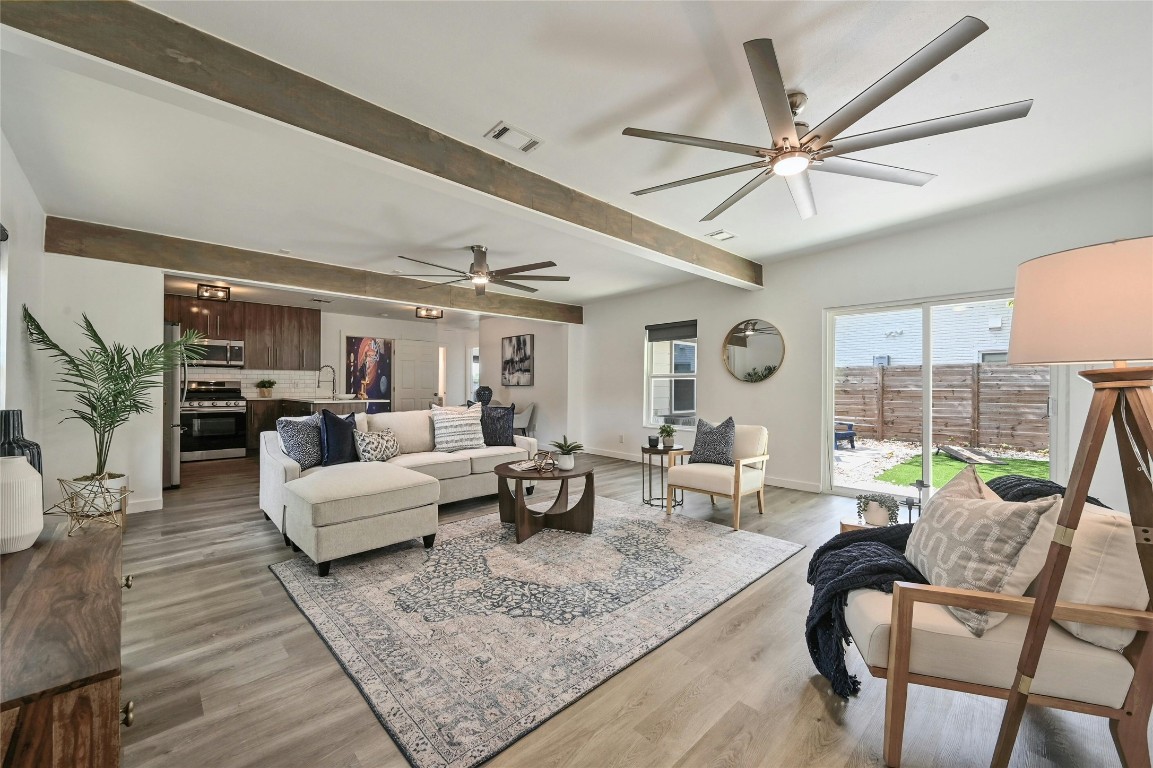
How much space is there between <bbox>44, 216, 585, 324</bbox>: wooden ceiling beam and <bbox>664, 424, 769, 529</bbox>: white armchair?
3933 mm

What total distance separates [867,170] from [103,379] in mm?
5379

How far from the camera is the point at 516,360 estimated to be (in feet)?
28.9

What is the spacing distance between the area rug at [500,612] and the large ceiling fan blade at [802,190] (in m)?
2.28

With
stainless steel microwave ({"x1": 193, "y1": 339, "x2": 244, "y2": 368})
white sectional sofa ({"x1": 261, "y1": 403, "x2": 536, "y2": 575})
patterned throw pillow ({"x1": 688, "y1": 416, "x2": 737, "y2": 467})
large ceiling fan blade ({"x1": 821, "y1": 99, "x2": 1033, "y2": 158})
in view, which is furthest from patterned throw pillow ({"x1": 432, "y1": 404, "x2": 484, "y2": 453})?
stainless steel microwave ({"x1": 193, "y1": 339, "x2": 244, "y2": 368})

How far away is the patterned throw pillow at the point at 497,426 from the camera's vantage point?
4.85 meters

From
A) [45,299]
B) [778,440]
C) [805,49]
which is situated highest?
[805,49]

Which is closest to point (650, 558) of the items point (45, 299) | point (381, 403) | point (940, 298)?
point (940, 298)

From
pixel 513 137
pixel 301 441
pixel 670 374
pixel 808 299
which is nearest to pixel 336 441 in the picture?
pixel 301 441

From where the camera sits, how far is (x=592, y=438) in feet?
25.4

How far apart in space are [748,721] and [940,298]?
4213 millimetres

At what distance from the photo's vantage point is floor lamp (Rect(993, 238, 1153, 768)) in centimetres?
117

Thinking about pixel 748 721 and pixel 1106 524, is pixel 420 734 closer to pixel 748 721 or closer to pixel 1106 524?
pixel 748 721

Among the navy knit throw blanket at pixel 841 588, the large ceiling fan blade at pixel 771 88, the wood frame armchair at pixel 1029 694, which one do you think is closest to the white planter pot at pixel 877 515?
the navy knit throw blanket at pixel 841 588

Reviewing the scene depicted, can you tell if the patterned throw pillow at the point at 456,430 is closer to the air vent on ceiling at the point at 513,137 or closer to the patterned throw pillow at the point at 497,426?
the patterned throw pillow at the point at 497,426
